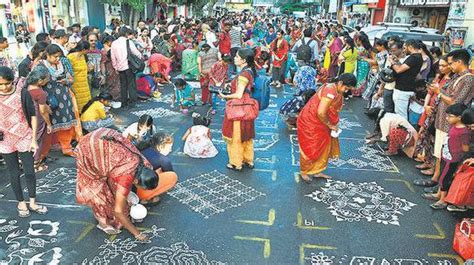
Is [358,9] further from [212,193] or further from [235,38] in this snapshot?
[212,193]

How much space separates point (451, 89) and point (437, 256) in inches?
79.6

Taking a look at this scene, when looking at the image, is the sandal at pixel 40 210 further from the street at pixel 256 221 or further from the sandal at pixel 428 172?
the sandal at pixel 428 172

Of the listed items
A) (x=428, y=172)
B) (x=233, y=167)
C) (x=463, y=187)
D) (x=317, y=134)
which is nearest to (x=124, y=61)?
(x=233, y=167)

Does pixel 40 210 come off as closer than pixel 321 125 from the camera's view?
Yes

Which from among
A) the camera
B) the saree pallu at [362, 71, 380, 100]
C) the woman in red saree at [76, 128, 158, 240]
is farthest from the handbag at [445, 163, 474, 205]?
the camera

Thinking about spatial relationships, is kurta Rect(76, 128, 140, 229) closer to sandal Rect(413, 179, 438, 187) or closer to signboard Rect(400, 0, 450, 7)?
sandal Rect(413, 179, 438, 187)

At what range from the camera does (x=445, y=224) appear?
3.97 metres

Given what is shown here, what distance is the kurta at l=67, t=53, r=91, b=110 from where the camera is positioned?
5926 mm

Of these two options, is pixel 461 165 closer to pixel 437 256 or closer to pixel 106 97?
pixel 437 256

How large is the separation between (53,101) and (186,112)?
298 cm

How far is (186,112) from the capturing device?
25.4 feet

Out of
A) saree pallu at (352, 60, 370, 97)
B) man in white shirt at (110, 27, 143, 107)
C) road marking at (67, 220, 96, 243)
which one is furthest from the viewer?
saree pallu at (352, 60, 370, 97)

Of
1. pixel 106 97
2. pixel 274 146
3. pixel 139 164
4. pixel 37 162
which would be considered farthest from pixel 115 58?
pixel 139 164

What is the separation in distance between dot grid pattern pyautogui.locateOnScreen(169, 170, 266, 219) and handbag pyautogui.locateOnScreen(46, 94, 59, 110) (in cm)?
198
